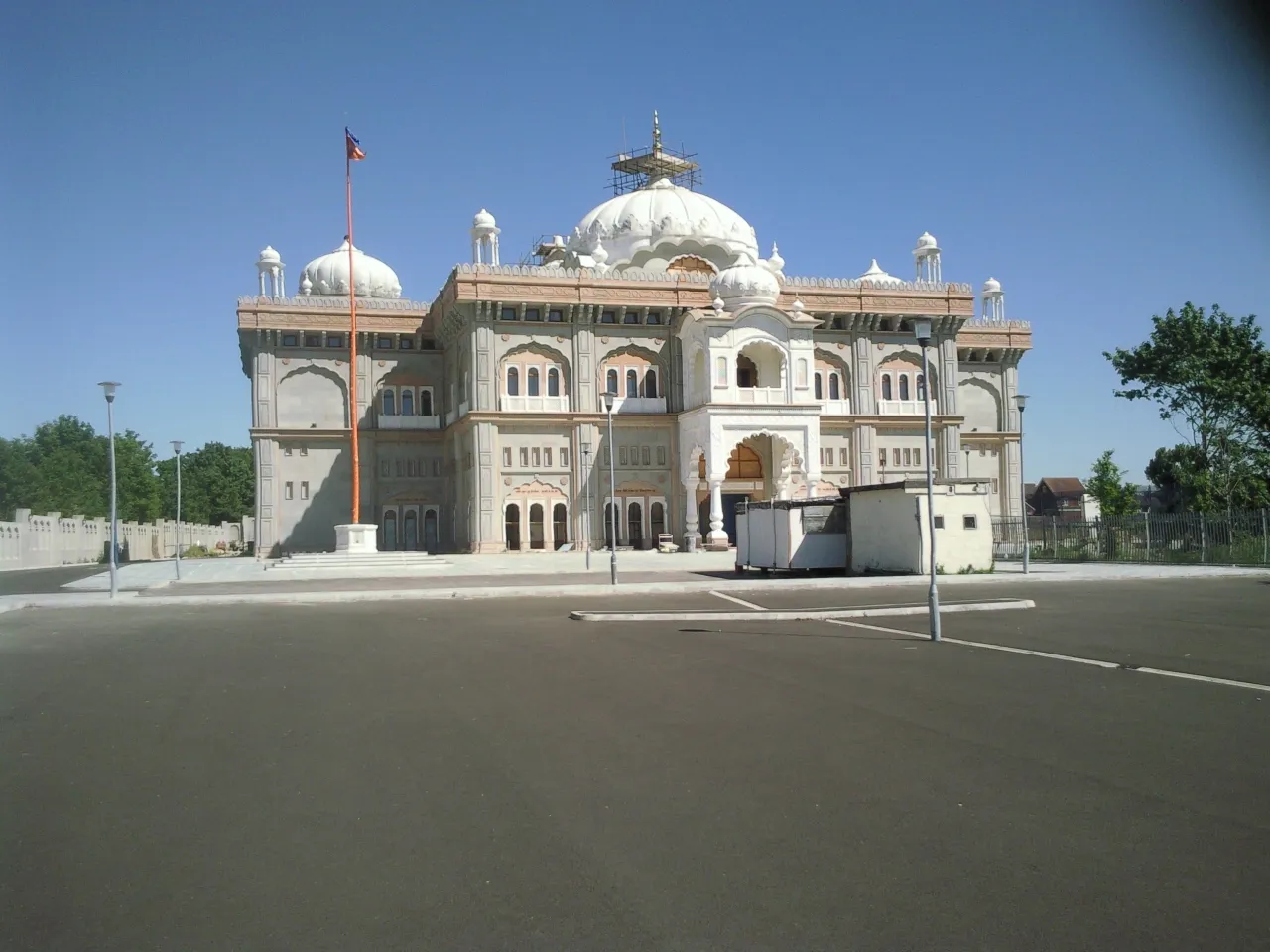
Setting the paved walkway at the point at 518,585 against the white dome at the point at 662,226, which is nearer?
the paved walkway at the point at 518,585

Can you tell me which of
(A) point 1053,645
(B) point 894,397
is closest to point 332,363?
(B) point 894,397

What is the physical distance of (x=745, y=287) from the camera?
152 feet

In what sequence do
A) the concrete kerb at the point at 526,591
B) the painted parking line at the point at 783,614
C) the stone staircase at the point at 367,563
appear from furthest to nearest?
the stone staircase at the point at 367,563
the concrete kerb at the point at 526,591
the painted parking line at the point at 783,614

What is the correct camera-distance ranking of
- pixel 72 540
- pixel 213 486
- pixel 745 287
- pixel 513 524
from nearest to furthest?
pixel 745 287 < pixel 513 524 < pixel 72 540 < pixel 213 486

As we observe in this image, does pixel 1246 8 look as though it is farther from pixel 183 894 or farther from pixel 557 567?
pixel 557 567

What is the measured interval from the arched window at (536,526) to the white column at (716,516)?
7.59m

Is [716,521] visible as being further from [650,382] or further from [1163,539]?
[1163,539]

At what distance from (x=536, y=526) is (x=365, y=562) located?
38.6ft

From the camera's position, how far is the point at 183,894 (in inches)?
177

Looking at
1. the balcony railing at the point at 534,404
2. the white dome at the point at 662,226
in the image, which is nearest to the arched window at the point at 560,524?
the balcony railing at the point at 534,404

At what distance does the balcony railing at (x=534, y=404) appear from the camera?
4666cm

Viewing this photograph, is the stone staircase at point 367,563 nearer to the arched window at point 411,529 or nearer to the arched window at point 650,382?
the arched window at point 411,529

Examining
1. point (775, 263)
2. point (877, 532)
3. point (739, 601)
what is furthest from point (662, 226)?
point (739, 601)

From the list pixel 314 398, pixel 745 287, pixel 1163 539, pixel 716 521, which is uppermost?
pixel 745 287
